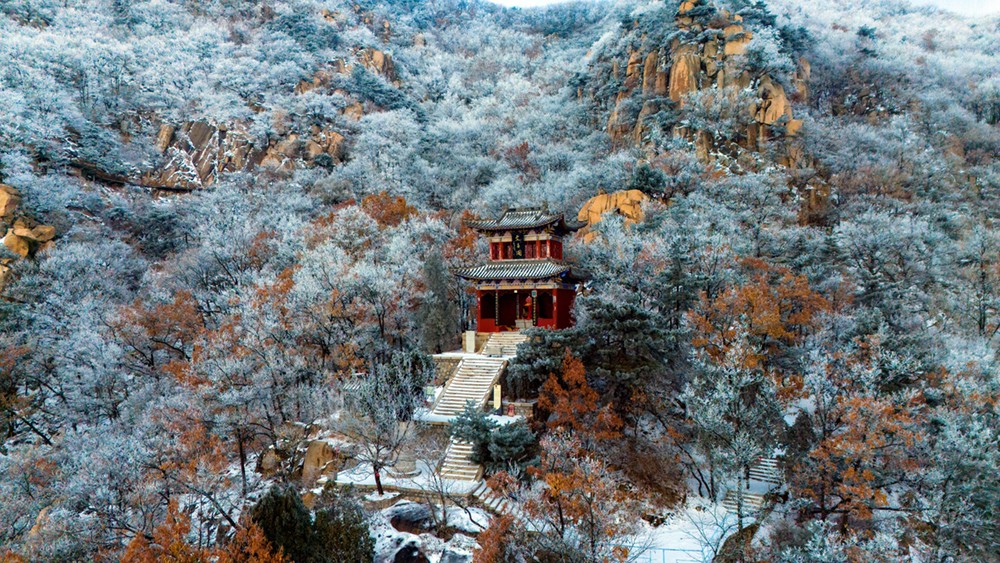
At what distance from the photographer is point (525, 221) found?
28672mm

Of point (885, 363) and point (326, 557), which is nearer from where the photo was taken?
point (326, 557)

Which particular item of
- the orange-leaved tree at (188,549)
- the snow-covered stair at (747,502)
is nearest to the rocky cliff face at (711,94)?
the snow-covered stair at (747,502)

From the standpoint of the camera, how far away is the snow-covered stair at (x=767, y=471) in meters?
18.5

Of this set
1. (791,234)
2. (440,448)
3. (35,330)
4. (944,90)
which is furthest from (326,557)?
(944,90)

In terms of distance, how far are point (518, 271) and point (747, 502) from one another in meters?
15.2

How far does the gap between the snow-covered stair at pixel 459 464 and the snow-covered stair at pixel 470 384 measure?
1.71 metres

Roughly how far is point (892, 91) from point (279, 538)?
66516 mm

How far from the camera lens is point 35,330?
93.7ft

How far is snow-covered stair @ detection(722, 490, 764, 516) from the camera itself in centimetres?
1694

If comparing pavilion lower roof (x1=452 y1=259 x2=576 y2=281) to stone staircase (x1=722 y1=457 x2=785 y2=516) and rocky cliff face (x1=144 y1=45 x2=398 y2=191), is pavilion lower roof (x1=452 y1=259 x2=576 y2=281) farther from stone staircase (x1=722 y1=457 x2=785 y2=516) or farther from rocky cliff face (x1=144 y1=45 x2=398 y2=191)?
rocky cliff face (x1=144 y1=45 x2=398 y2=191)

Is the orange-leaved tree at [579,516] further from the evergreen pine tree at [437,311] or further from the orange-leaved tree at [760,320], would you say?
the evergreen pine tree at [437,311]

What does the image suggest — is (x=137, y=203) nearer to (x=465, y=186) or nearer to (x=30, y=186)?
(x=30, y=186)

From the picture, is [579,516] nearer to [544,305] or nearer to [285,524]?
[285,524]

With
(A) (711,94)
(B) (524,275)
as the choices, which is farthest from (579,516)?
(A) (711,94)
